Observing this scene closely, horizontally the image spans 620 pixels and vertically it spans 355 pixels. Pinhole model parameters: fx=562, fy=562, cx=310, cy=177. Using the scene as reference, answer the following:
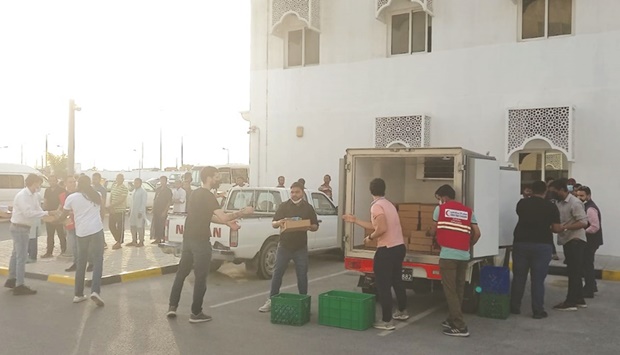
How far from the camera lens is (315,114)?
16750mm

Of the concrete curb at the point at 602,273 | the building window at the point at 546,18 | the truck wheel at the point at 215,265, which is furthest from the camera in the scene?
the building window at the point at 546,18

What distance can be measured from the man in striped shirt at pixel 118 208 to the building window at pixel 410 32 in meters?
8.12

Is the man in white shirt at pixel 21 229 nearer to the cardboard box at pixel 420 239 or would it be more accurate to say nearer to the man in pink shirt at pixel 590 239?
the cardboard box at pixel 420 239

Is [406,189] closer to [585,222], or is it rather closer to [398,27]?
[585,222]

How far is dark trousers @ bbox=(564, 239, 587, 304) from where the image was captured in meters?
8.08

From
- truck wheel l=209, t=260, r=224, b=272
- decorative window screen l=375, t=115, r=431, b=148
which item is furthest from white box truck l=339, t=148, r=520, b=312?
decorative window screen l=375, t=115, r=431, b=148

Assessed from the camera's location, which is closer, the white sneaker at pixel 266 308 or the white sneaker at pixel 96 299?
the white sneaker at pixel 266 308

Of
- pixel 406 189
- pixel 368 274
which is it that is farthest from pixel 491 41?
pixel 368 274

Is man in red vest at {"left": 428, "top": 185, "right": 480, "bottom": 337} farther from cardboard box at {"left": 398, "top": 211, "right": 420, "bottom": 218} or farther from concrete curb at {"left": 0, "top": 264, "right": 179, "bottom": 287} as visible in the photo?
concrete curb at {"left": 0, "top": 264, "right": 179, "bottom": 287}

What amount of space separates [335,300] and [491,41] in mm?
9688

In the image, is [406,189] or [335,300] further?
[406,189]

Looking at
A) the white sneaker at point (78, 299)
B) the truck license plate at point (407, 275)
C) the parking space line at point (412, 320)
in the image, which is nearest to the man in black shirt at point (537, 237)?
the parking space line at point (412, 320)

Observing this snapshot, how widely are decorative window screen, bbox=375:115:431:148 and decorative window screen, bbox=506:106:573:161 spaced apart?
80.9 inches

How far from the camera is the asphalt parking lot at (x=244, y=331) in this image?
6.04 metres
